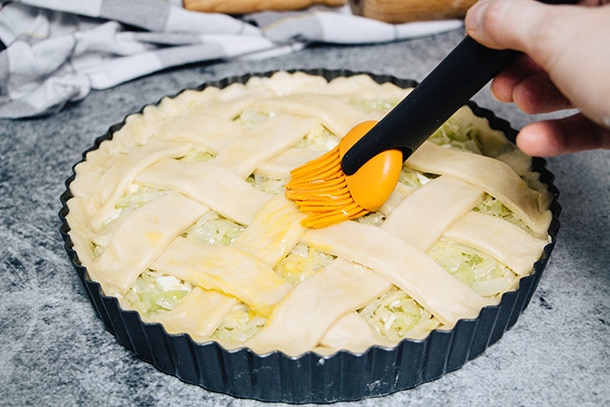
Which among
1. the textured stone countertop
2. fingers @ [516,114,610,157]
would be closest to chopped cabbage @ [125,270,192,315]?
the textured stone countertop

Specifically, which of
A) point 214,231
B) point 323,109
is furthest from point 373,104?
point 214,231

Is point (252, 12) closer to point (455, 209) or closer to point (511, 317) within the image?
point (455, 209)

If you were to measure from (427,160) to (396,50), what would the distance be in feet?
2.67

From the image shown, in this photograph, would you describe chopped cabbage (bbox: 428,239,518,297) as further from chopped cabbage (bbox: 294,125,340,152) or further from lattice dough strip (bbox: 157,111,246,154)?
lattice dough strip (bbox: 157,111,246,154)

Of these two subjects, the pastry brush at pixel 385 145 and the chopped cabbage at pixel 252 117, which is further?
the chopped cabbage at pixel 252 117

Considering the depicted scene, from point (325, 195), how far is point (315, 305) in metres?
0.21

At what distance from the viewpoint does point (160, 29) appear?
1902mm

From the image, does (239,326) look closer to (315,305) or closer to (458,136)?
(315,305)

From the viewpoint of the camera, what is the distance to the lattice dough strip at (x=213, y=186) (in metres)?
1.20

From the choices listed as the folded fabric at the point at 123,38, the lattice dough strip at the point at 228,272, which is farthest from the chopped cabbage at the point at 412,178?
the folded fabric at the point at 123,38

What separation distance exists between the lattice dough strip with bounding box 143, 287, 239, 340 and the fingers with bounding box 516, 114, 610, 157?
0.50 meters

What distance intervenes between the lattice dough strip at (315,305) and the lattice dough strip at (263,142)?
297 mm

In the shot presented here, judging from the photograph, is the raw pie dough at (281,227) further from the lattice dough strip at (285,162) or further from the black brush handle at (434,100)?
the black brush handle at (434,100)

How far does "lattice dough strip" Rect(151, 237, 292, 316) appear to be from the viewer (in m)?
1.06
